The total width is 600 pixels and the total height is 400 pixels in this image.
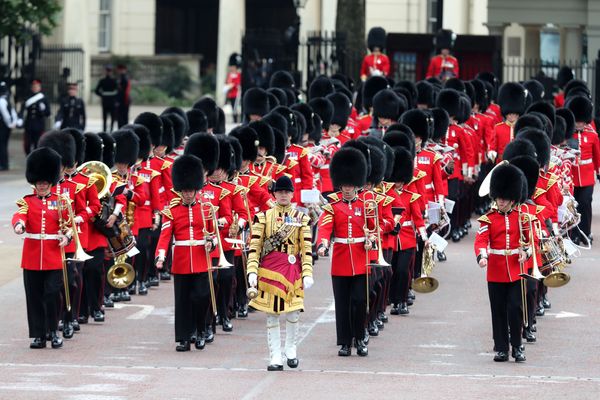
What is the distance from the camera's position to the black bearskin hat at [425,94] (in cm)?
2236

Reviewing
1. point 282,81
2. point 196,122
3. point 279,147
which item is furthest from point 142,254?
point 282,81

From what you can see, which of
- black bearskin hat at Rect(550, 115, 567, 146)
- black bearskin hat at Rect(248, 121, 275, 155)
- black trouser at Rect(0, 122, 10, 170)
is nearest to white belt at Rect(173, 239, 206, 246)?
black bearskin hat at Rect(248, 121, 275, 155)

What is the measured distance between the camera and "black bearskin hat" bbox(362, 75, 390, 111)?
2341cm

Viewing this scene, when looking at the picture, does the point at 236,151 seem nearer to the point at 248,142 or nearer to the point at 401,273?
the point at 248,142

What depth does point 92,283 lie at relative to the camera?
563 inches

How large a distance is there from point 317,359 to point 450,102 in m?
8.32

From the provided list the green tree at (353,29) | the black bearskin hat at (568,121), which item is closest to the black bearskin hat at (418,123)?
the black bearskin hat at (568,121)

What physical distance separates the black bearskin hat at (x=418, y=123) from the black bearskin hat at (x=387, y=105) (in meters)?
2.28

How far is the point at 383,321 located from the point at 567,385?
2.77 meters

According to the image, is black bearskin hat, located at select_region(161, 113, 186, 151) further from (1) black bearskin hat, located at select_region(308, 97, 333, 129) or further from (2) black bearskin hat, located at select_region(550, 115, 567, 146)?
(2) black bearskin hat, located at select_region(550, 115, 567, 146)

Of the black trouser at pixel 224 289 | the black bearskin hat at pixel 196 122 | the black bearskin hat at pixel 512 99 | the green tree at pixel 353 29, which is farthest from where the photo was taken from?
the green tree at pixel 353 29

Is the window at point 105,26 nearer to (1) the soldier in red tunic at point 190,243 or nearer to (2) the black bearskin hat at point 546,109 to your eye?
(2) the black bearskin hat at point 546,109

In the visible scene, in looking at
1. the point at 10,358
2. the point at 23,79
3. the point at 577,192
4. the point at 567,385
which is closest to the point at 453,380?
the point at 567,385

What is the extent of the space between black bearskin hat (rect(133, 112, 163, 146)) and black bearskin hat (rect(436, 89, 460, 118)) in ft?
15.8
